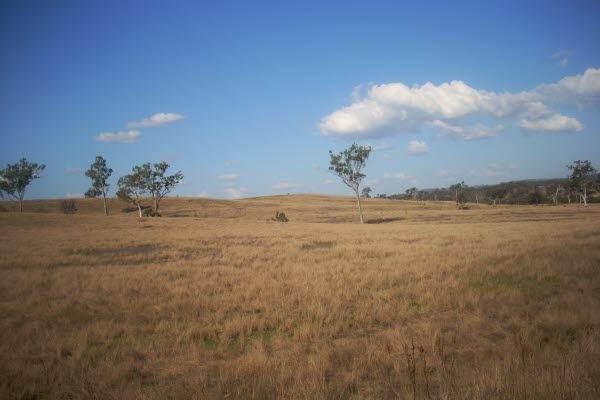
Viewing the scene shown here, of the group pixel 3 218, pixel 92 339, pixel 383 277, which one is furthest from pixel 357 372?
pixel 3 218

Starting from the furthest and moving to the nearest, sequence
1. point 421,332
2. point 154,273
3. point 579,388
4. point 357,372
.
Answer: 1. point 154,273
2. point 421,332
3. point 357,372
4. point 579,388

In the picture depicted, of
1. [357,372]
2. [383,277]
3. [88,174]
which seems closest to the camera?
[357,372]

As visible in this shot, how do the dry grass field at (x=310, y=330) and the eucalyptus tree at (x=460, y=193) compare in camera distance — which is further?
the eucalyptus tree at (x=460, y=193)

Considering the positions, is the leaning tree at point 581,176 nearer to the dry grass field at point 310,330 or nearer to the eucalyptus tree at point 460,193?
the eucalyptus tree at point 460,193

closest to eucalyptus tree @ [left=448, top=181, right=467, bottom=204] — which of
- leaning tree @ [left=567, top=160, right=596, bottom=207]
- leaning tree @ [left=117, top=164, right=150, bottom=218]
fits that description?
leaning tree @ [left=567, top=160, right=596, bottom=207]

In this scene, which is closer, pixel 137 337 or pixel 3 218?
pixel 137 337

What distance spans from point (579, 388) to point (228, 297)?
8.53 m

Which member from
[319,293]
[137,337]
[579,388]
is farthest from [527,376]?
[137,337]

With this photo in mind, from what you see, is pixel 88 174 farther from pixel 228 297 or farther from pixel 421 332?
pixel 421 332

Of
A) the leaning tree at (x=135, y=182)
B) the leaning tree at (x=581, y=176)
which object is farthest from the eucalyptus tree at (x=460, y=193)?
the leaning tree at (x=135, y=182)

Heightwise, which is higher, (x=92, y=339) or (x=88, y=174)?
(x=88, y=174)

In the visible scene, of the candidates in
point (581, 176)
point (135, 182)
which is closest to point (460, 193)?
point (581, 176)

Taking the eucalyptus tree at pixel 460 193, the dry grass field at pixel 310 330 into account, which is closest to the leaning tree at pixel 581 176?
the eucalyptus tree at pixel 460 193

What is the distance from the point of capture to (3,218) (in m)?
52.0
